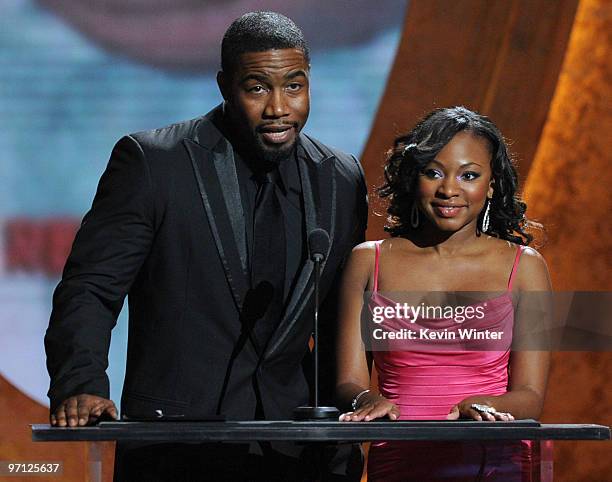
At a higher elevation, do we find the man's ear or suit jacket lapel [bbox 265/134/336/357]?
the man's ear

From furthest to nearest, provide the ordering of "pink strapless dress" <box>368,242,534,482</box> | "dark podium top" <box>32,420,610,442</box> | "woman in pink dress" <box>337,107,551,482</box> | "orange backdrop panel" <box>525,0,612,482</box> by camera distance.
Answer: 1. "orange backdrop panel" <box>525,0,612,482</box>
2. "woman in pink dress" <box>337,107,551,482</box>
3. "pink strapless dress" <box>368,242,534,482</box>
4. "dark podium top" <box>32,420,610,442</box>

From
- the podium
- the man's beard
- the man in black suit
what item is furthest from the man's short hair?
the podium

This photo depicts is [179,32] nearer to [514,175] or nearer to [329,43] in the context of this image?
[329,43]

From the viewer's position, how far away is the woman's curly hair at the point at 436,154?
271cm

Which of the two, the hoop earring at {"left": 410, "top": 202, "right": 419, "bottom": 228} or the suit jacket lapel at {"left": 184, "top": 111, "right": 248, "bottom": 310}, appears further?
the hoop earring at {"left": 410, "top": 202, "right": 419, "bottom": 228}

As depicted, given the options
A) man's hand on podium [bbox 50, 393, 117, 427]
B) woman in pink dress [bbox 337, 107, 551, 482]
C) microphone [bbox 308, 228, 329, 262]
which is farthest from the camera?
woman in pink dress [bbox 337, 107, 551, 482]

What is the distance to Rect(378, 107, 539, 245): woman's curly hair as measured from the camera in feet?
8.89

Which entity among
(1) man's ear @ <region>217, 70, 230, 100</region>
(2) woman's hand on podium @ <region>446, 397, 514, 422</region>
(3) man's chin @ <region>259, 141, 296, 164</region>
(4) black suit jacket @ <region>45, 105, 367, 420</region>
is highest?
(1) man's ear @ <region>217, 70, 230, 100</region>

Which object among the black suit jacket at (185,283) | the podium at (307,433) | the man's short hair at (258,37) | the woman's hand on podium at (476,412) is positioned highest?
the man's short hair at (258,37)

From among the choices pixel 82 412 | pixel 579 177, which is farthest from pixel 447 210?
pixel 579 177

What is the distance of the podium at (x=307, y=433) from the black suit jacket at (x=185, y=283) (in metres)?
0.56

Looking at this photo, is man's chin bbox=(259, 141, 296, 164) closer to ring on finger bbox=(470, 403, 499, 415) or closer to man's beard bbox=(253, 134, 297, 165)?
man's beard bbox=(253, 134, 297, 165)

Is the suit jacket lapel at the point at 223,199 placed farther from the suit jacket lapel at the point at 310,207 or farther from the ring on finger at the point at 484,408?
the ring on finger at the point at 484,408

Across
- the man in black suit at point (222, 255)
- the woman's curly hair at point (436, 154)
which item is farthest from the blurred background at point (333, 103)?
the man in black suit at point (222, 255)
